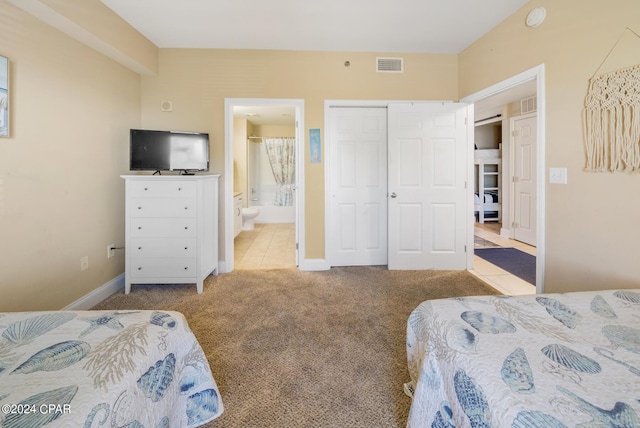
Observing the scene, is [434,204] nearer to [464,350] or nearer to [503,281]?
[503,281]

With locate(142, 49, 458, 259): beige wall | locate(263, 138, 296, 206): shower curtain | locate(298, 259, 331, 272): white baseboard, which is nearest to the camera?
locate(142, 49, 458, 259): beige wall

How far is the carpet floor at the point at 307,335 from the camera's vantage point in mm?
1463

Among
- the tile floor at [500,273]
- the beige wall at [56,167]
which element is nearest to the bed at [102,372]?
the beige wall at [56,167]

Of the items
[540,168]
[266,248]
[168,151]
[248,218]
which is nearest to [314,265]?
[266,248]

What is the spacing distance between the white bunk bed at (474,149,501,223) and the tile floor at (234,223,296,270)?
423 cm

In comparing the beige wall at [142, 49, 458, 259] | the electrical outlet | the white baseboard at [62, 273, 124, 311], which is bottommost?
the white baseboard at [62, 273, 124, 311]

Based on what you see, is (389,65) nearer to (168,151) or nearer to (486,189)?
(168,151)

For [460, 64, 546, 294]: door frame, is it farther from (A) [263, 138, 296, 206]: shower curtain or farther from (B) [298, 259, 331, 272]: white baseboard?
(A) [263, 138, 296, 206]: shower curtain

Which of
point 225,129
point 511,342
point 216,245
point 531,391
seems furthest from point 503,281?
point 225,129

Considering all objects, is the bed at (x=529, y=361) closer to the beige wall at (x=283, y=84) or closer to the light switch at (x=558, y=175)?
the light switch at (x=558, y=175)

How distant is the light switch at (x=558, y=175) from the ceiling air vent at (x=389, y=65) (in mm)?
2033

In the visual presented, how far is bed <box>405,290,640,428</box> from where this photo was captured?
0.67 meters

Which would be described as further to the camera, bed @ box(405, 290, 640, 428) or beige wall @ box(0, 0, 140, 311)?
beige wall @ box(0, 0, 140, 311)

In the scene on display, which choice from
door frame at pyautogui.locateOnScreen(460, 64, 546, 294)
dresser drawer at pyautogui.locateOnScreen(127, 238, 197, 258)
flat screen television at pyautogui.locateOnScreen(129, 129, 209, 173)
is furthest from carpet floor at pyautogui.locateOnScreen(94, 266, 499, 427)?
flat screen television at pyautogui.locateOnScreen(129, 129, 209, 173)
